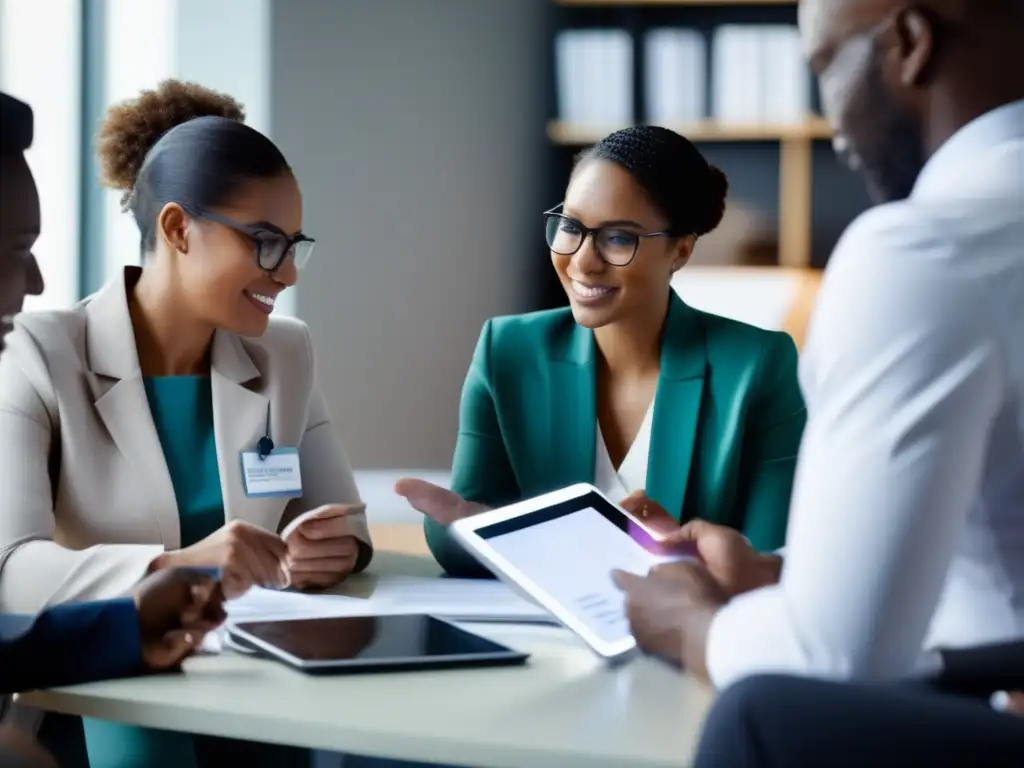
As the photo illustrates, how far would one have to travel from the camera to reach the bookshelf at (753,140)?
4594 millimetres

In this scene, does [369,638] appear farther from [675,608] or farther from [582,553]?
[675,608]

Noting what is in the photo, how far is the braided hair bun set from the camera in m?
2.35

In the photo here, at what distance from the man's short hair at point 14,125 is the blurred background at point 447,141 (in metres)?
2.77

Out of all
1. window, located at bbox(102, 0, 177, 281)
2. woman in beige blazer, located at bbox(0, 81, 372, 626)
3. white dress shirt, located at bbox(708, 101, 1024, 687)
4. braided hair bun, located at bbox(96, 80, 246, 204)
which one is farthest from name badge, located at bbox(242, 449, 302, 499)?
window, located at bbox(102, 0, 177, 281)

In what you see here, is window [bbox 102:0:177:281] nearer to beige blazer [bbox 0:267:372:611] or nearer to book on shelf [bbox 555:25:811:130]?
book on shelf [bbox 555:25:811:130]

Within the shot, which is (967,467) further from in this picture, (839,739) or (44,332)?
(44,332)

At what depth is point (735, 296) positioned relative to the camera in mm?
4637

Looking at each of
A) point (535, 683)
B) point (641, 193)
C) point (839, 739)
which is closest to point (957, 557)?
point (839, 739)

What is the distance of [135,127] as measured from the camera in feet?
7.71

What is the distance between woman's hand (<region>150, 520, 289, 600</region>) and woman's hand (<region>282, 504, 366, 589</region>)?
143 millimetres

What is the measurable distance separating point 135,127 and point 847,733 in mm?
1886

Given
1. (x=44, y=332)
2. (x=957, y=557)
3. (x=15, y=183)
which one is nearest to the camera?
(x=957, y=557)

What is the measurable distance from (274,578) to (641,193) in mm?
1063

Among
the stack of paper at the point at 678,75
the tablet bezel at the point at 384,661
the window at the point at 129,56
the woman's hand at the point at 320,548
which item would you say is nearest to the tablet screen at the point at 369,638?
the tablet bezel at the point at 384,661
